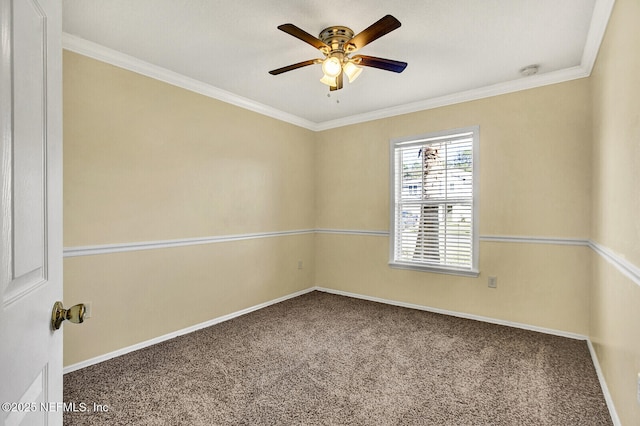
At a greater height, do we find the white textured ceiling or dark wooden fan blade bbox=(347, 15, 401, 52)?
the white textured ceiling

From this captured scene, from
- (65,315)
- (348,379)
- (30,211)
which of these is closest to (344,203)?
(348,379)

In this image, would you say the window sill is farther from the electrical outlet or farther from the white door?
the white door

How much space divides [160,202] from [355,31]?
219cm

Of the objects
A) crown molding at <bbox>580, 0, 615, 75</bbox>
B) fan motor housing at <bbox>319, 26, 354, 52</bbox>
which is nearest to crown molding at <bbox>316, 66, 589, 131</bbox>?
crown molding at <bbox>580, 0, 615, 75</bbox>

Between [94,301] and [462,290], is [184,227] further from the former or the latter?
[462,290]

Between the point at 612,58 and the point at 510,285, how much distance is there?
2159mm

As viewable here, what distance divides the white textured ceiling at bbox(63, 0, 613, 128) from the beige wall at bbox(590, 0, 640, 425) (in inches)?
14.6

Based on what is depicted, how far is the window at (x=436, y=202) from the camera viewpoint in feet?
11.8

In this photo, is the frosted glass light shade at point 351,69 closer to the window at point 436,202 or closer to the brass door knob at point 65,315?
the window at point 436,202

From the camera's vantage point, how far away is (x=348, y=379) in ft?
7.61

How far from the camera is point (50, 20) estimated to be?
80 cm

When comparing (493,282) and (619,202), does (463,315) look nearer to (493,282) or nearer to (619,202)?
(493,282)

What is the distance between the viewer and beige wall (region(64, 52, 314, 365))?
2.49 metres

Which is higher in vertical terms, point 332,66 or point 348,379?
point 332,66
